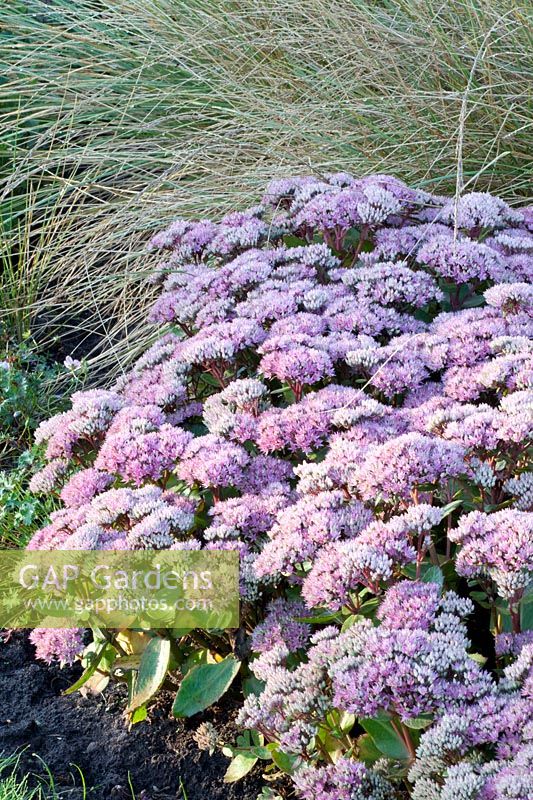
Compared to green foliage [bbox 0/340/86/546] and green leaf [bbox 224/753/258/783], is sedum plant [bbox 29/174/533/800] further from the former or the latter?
green foliage [bbox 0/340/86/546]

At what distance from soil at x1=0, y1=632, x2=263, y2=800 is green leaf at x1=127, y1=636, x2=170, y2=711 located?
0.21 metres

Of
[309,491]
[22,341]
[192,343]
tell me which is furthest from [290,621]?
[22,341]

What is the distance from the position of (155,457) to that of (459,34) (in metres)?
2.92

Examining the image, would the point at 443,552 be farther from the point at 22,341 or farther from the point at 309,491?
the point at 22,341

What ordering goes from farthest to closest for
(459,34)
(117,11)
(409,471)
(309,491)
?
(117,11) → (459,34) → (309,491) → (409,471)

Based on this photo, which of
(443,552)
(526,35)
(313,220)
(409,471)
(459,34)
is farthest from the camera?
(459,34)

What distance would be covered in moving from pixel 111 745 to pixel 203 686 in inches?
15.8

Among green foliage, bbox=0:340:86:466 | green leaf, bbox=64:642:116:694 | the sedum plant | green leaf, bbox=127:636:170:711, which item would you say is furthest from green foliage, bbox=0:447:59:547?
green leaf, bbox=127:636:170:711

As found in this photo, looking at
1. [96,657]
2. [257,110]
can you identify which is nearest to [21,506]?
[96,657]

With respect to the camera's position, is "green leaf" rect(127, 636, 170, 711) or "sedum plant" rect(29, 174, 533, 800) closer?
"sedum plant" rect(29, 174, 533, 800)

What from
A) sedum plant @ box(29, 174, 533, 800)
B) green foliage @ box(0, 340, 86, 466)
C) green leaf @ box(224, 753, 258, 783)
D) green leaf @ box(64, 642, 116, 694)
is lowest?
green foliage @ box(0, 340, 86, 466)

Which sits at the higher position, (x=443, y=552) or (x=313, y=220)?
(x=313, y=220)

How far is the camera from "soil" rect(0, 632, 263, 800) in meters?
2.14

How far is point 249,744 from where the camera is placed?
2.06m
